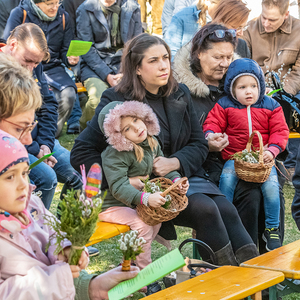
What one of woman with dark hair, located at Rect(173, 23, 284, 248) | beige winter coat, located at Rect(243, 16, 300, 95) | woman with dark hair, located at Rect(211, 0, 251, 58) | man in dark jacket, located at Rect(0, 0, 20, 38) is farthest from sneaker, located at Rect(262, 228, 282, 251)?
man in dark jacket, located at Rect(0, 0, 20, 38)

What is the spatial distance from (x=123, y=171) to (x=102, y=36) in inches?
120

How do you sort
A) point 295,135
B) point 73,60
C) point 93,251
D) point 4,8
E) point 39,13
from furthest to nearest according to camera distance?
1. point 4,8
2. point 73,60
3. point 39,13
4. point 295,135
5. point 93,251

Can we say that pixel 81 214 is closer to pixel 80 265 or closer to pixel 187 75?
pixel 80 265

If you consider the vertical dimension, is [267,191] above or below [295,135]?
below

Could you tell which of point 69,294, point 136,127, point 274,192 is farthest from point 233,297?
point 274,192

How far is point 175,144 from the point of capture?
3033mm

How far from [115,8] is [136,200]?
3.33 metres

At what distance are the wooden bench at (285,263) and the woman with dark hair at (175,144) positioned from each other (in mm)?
318

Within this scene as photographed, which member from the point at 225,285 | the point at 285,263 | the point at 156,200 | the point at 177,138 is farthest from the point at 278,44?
the point at 225,285

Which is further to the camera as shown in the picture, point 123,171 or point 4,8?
point 4,8

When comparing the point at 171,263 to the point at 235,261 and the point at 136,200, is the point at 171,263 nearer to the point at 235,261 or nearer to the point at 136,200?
the point at 136,200

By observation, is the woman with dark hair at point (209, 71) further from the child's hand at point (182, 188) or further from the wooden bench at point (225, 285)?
the wooden bench at point (225, 285)

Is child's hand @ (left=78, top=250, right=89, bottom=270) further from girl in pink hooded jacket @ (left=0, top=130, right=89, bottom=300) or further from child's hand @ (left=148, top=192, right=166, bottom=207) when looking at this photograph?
child's hand @ (left=148, top=192, right=166, bottom=207)

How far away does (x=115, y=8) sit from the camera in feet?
17.0
